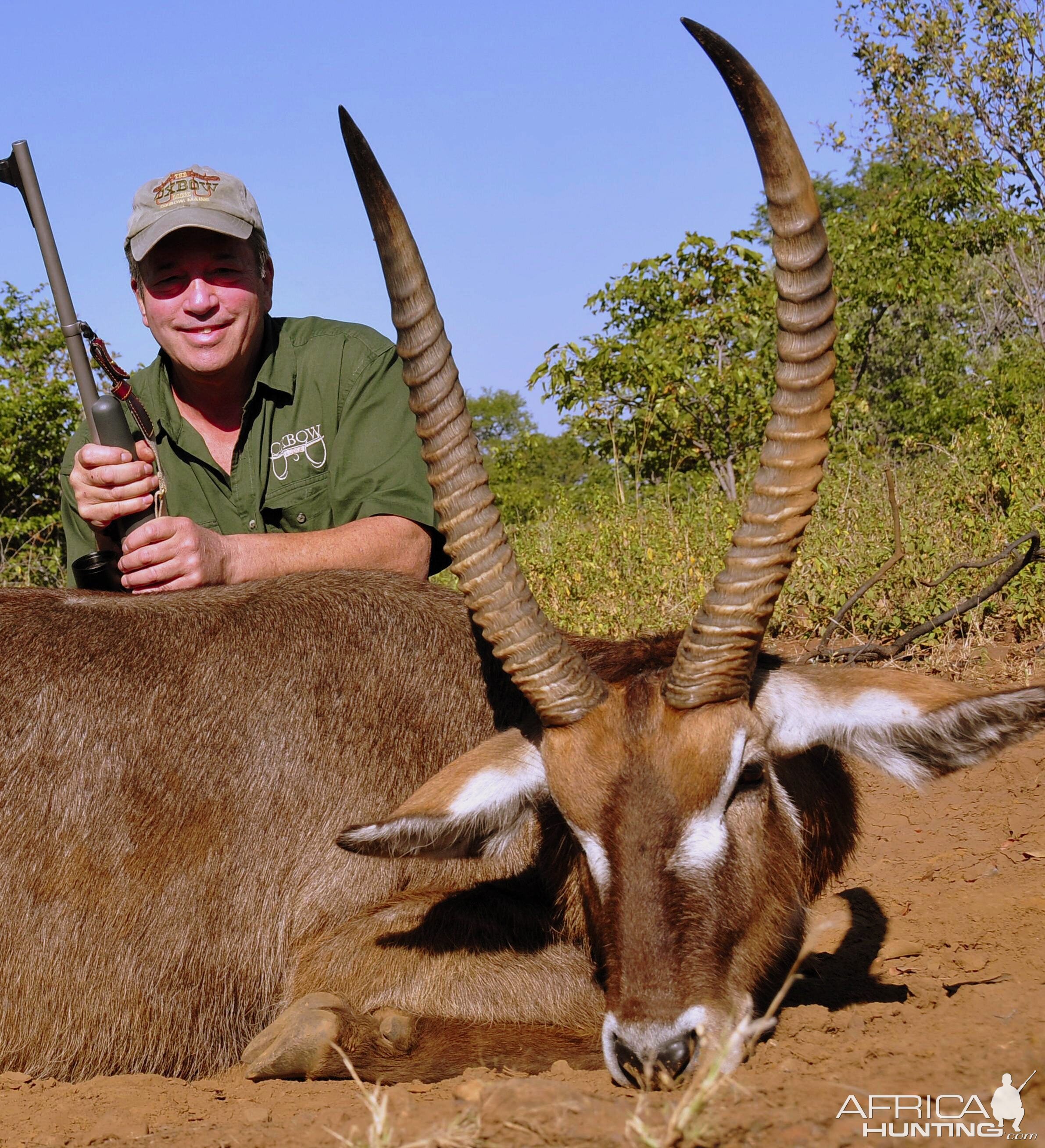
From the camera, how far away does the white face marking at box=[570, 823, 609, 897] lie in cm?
310

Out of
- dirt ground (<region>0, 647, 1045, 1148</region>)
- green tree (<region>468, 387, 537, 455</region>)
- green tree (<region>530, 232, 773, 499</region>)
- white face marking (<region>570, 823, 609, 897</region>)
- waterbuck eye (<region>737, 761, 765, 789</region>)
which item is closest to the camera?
dirt ground (<region>0, 647, 1045, 1148</region>)

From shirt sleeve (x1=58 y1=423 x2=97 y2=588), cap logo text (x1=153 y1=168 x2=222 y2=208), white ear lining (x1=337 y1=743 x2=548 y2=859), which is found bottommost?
white ear lining (x1=337 y1=743 x2=548 y2=859)

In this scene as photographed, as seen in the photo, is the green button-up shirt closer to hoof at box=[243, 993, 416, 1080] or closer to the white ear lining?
the white ear lining

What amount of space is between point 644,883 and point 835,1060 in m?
0.59

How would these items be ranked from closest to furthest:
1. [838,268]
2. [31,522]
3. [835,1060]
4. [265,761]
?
1. [835,1060]
2. [265,761]
3. [31,522]
4. [838,268]

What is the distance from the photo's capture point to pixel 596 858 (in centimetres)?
315

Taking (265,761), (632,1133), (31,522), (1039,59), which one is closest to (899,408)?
(1039,59)

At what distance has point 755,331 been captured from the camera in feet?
45.4

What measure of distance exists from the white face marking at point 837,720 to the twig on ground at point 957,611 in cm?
243

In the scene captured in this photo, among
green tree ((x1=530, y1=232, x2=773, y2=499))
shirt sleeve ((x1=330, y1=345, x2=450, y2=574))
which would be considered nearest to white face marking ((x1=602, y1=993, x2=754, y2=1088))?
shirt sleeve ((x1=330, y1=345, x2=450, y2=574))

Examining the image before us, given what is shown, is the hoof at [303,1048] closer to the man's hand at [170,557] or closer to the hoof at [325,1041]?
the hoof at [325,1041]

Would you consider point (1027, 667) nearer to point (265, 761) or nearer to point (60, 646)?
point (265, 761)

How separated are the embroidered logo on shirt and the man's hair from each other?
2.73 feet

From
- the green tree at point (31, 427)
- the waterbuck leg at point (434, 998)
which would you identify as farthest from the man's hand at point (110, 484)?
the green tree at point (31, 427)
